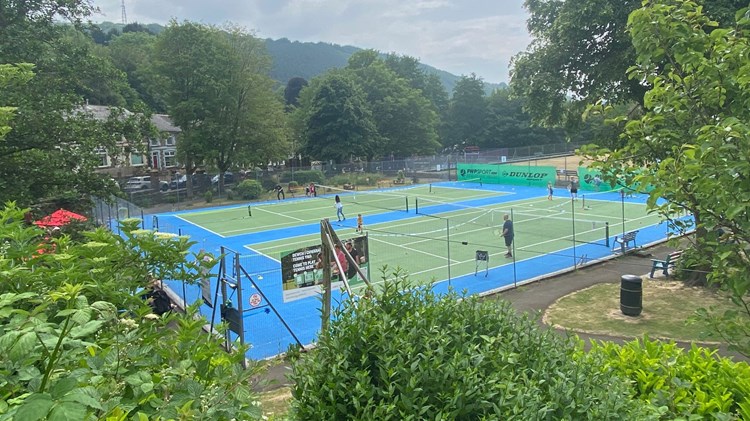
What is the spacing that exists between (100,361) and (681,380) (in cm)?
508

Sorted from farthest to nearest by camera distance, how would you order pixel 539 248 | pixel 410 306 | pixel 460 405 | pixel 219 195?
pixel 219 195
pixel 539 248
pixel 410 306
pixel 460 405

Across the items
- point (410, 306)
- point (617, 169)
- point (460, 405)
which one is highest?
point (617, 169)

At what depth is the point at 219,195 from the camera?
5047 cm

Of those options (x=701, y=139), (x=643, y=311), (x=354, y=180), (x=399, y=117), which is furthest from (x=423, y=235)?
(x=399, y=117)

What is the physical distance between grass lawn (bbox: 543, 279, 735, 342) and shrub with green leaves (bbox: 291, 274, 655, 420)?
35.9 feet

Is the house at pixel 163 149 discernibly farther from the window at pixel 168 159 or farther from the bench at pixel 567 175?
the bench at pixel 567 175

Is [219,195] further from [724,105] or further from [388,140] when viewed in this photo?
[724,105]

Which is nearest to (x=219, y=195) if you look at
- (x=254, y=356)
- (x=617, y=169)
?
(x=254, y=356)

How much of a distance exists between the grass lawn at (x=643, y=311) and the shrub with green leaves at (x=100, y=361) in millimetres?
12875

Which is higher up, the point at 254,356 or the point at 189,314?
the point at 189,314

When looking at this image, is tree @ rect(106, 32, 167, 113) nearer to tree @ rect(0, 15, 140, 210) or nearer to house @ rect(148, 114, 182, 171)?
house @ rect(148, 114, 182, 171)

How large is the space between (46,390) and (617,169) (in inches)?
233

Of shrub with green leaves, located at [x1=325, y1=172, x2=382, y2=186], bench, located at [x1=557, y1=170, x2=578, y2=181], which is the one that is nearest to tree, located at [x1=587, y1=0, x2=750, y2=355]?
bench, located at [x1=557, y1=170, x2=578, y2=181]

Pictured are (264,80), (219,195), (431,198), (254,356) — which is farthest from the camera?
(264,80)
